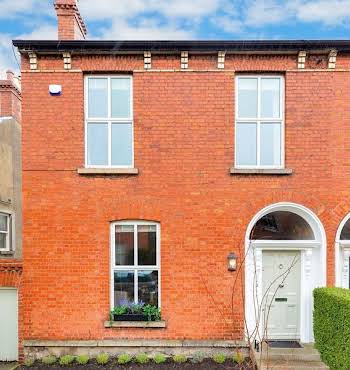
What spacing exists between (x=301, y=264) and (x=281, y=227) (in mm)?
979

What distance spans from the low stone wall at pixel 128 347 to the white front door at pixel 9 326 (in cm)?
63

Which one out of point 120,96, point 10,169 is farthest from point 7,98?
point 120,96

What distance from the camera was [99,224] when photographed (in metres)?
7.62

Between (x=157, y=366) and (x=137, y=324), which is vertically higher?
(x=137, y=324)

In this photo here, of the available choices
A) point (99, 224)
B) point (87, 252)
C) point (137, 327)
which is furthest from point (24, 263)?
point (137, 327)

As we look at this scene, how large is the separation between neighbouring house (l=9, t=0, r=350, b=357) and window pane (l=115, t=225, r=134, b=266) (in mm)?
23

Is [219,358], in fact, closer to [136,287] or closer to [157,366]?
[157,366]

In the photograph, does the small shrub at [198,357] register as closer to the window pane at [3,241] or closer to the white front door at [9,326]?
the white front door at [9,326]

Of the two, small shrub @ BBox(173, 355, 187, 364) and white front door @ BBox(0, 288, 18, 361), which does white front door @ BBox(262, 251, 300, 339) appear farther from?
white front door @ BBox(0, 288, 18, 361)

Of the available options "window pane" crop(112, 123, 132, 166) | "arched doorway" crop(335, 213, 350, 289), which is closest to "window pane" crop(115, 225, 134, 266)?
"window pane" crop(112, 123, 132, 166)

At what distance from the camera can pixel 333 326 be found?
21.5ft

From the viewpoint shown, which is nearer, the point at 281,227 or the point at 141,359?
the point at 141,359

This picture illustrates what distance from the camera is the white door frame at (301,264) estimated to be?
7609 millimetres

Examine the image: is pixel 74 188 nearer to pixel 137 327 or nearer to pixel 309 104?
pixel 137 327
